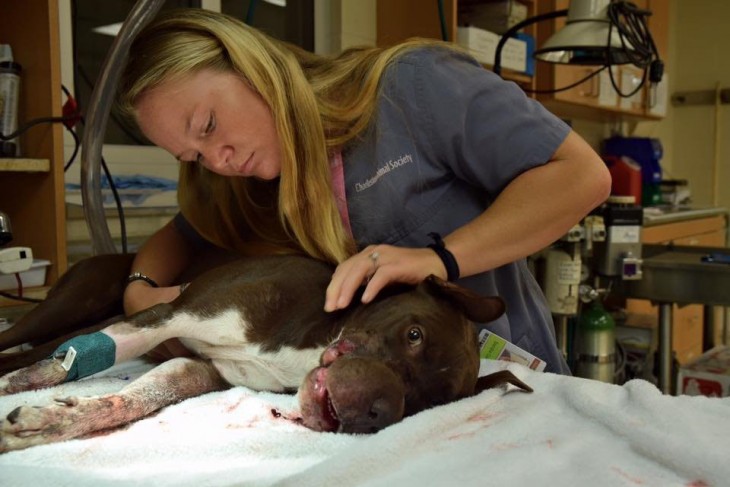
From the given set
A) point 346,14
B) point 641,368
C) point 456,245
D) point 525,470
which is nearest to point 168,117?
point 456,245

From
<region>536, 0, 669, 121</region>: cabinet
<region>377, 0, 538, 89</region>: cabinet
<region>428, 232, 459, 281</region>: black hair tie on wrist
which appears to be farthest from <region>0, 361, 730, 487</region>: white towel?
<region>536, 0, 669, 121</region>: cabinet

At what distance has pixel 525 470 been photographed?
0.82 meters

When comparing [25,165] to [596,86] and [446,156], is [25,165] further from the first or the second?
[596,86]

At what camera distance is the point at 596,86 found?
4.65 m

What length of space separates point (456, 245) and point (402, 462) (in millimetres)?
542

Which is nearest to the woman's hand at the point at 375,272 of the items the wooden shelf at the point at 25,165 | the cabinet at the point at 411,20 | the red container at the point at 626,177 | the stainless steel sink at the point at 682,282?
the wooden shelf at the point at 25,165

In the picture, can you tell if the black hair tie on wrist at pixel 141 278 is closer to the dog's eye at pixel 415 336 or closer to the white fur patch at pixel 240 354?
the white fur patch at pixel 240 354

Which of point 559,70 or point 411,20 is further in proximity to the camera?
point 559,70

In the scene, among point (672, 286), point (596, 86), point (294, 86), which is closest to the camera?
point (294, 86)

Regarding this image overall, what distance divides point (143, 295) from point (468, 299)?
790 mm

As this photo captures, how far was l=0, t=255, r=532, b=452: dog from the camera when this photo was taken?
994mm

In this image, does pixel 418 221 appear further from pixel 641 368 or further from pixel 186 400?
pixel 641 368

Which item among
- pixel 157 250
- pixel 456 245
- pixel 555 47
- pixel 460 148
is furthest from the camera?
pixel 555 47

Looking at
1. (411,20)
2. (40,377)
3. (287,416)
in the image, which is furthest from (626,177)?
(40,377)
